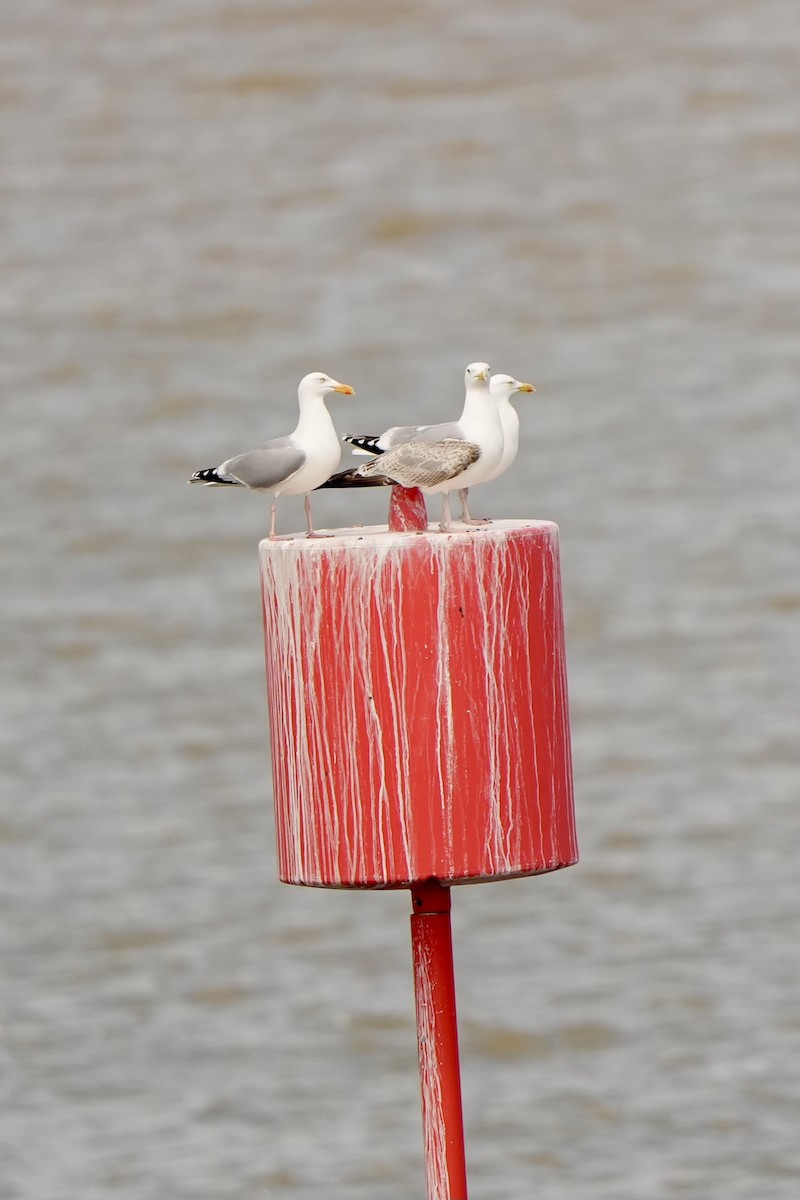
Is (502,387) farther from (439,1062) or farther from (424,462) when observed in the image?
(439,1062)

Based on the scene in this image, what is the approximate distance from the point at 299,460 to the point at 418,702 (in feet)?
1.58

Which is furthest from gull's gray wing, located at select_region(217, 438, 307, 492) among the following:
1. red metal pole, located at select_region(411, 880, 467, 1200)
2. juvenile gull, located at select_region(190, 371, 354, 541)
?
red metal pole, located at select_region(411, 880, 467, 1200)

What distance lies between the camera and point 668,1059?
9586 millimetres

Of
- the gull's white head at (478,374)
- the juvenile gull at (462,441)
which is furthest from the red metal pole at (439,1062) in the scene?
the gull's white head at (478,374)

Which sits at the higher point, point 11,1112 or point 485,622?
point 485,622

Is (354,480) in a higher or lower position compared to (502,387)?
lower

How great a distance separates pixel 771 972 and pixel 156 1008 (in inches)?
105

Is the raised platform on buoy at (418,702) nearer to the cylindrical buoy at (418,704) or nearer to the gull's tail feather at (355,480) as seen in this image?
the cylindrical buoy at (418,704)

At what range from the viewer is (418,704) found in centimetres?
327

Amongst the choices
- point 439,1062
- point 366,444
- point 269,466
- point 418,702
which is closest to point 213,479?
point 269,466

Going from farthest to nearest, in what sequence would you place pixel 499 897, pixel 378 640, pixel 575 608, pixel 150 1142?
pixel 575 608, pixel 499 897, pixel 150 1142, pixel 378 640

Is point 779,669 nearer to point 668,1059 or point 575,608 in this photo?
point 575,608

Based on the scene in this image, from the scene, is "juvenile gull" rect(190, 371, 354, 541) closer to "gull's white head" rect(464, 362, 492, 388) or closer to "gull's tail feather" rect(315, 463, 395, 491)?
"gull's tail feather" rect(315, 463, 395, 491)

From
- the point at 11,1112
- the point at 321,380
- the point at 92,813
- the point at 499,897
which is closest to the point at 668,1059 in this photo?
the point at 499,897
